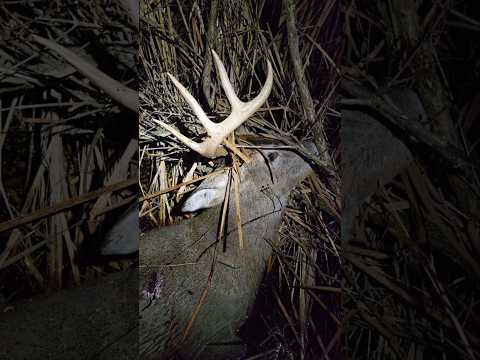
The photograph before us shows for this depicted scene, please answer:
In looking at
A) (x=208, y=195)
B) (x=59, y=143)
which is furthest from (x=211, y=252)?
(x=59, y=143)

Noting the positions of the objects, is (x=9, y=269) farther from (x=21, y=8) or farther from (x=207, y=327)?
(x=21, y=8)

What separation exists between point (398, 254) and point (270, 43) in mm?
764

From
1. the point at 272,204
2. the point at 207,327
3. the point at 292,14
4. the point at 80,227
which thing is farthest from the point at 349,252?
the point at 80,227

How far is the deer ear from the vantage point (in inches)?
48.1

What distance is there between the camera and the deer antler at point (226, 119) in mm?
1173

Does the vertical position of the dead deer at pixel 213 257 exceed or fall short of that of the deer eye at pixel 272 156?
it falls short

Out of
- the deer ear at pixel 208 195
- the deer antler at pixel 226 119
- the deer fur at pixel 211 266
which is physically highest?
the deer antler at pixel 226 119

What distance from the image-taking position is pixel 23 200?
4.25 feet

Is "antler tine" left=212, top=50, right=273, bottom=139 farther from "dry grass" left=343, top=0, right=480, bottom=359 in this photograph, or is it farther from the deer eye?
"dry grass" left=343, top=0, right=480, bottom=359

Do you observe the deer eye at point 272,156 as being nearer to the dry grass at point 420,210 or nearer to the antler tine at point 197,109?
the antler tine at point 197,109

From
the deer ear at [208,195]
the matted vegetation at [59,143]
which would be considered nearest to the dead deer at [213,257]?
the deer ear at [208,195]

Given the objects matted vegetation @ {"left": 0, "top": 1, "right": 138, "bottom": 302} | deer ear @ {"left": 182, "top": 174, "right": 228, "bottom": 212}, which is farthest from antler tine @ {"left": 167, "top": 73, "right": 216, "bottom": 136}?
matted vegetation @ {"left": 0, "top": 1, "right": 138, "bottom": 302}

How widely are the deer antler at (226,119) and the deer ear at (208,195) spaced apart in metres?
0.09

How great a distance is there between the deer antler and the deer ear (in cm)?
9
